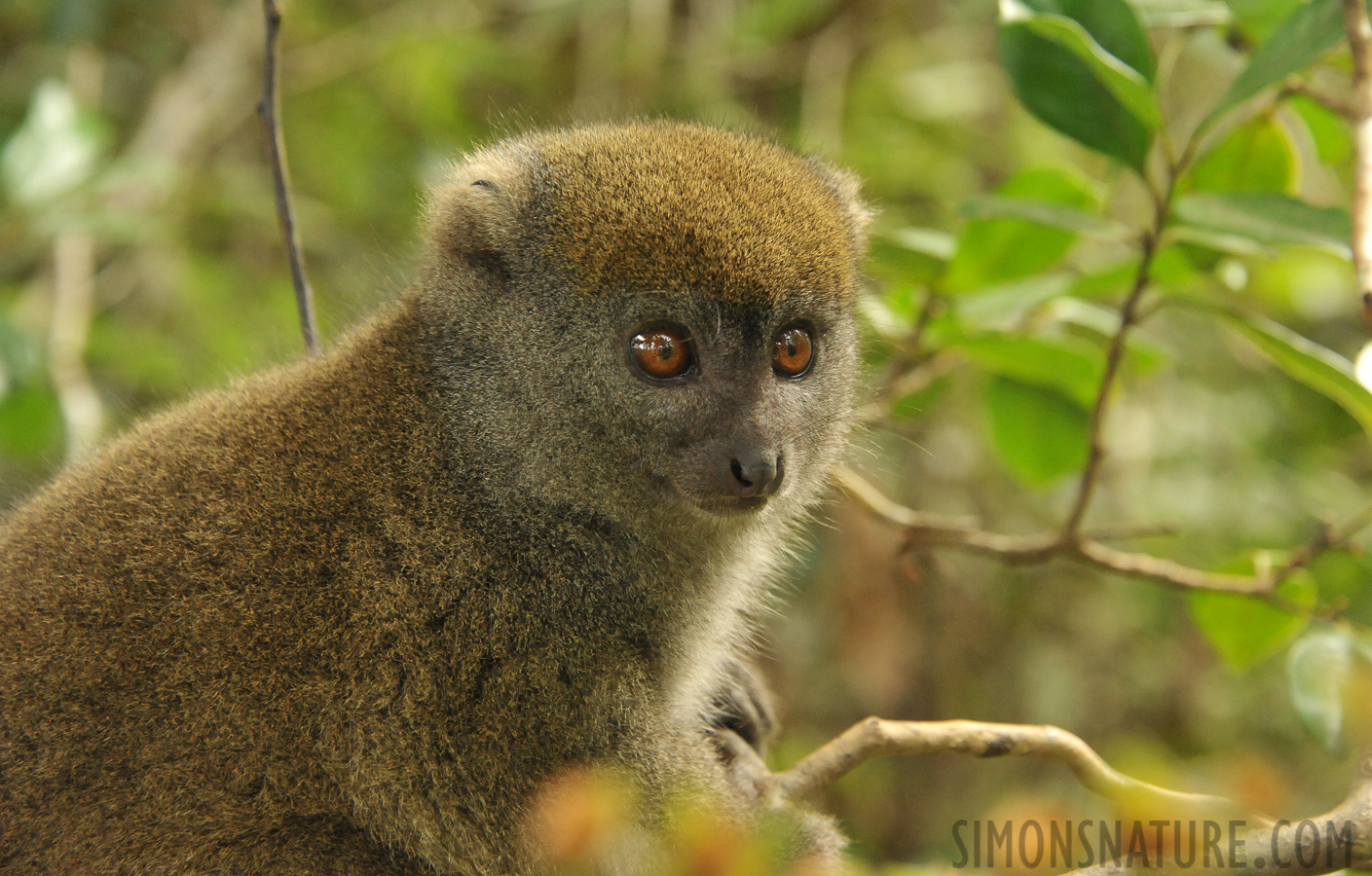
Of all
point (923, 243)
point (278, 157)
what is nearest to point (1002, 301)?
point (923, 243)

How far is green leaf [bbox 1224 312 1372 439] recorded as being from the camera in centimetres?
318

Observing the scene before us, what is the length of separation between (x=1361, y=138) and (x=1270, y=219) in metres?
0.34

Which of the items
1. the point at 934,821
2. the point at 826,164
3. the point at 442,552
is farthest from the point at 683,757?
the point at 934,821

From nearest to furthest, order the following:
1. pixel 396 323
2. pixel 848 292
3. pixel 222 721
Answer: pixel 222 721, pixel 396 323, pixel 848 292

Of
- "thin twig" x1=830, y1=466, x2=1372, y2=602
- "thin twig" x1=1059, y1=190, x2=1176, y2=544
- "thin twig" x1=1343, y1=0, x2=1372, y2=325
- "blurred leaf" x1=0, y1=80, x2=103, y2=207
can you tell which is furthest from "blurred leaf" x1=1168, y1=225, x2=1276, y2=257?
"blurred leaf" x1=0, y1=80, x2=103, y2=207

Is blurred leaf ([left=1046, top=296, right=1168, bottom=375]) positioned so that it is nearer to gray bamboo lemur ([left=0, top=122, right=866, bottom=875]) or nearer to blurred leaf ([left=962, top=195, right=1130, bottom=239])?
blurred leaf ([left=962, top=195, right=1130, bottom=239])

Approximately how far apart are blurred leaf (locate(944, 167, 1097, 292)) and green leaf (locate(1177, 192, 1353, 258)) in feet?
2.13

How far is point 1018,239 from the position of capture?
4.31m

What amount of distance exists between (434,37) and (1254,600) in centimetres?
542

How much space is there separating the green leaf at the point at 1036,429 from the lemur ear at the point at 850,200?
1.09 m

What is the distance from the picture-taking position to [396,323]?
3307mm

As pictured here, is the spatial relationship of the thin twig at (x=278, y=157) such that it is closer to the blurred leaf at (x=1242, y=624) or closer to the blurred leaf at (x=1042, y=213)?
the blurred leaf at (x=1042, y=213)

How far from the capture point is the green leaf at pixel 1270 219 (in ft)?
10.3

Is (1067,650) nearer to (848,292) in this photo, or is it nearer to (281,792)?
(848,292)
